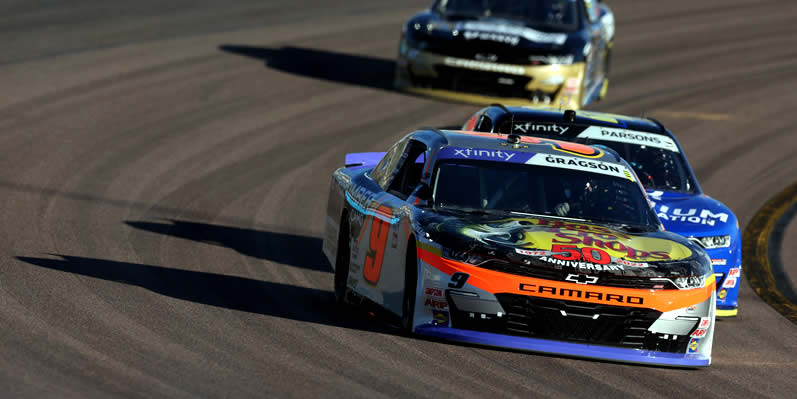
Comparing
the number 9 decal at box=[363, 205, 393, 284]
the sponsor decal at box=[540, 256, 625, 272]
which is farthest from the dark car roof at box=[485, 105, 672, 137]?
the sponsor decal at box=[540, 256, 625, 272]

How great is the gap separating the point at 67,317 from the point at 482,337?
2.40 m

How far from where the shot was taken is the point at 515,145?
389 inches

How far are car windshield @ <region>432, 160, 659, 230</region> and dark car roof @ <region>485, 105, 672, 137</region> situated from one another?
10.5ft

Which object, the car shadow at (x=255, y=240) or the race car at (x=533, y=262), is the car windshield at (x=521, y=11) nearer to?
the car shadow at (x=255, y=240)

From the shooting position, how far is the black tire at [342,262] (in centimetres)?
991

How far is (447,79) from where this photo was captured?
63.5ft

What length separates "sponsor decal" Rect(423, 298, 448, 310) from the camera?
8258 millimetres

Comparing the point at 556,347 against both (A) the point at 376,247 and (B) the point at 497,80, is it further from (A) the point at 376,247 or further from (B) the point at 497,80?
(B) the point at 497,80

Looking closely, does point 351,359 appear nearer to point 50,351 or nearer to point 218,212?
point 50,351

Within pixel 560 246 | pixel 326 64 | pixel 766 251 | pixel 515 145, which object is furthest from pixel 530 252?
pixel 326 64

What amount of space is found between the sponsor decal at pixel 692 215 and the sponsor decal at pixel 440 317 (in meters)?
3.22

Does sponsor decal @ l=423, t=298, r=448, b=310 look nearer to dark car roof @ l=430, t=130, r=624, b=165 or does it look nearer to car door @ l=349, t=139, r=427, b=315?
car door @ l=349, t=139, r=427, b=315

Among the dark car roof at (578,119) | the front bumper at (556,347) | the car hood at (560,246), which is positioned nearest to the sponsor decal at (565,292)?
the car hood at (560,246)

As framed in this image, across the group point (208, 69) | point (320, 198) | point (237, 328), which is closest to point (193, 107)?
point (208, 69)
